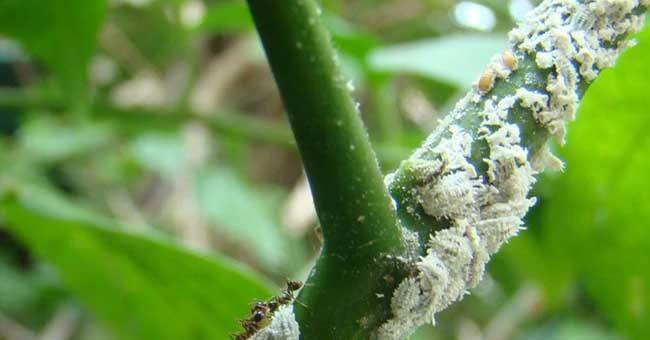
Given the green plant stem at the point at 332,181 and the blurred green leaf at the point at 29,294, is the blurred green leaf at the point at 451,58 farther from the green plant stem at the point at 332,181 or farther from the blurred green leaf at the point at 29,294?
the blurred green leaf at the point at 29,294

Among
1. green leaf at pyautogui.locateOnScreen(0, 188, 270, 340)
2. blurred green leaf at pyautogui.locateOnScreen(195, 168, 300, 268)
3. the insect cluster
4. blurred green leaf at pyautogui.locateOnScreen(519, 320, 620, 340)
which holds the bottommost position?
the insect cluster

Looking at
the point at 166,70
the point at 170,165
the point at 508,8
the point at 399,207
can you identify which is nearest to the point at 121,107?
the point at 170,165

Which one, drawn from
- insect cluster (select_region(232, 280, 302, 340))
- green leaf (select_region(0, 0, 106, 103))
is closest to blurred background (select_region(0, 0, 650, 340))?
green leaf (select_region(0, 0, 106, 103))

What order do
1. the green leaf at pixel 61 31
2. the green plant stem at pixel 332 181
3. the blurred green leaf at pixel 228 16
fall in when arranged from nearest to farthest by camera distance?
1. the green plant stem at pixel 332 181
2. the green leaf at pixel 61 31
3. the blurred green leaf at pixel 228 16

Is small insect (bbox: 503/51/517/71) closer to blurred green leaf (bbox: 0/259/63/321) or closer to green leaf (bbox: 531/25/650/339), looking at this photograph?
green leaf (bbox: 531/25/650/339)

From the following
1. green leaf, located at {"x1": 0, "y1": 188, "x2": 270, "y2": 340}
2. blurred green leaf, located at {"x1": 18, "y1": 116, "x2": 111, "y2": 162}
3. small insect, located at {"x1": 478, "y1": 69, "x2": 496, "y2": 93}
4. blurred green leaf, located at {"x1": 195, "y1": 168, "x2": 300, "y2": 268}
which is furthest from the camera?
blurred green leaf, located at {"x1": 18, "y1": 116, "x2": 111, "y2": 162}

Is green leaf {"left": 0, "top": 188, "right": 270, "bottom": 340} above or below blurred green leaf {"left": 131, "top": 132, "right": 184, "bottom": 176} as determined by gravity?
below

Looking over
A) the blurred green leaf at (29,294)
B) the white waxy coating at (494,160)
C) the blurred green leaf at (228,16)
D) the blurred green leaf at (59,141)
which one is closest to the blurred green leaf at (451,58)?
the blurred green leaf at (228,16)

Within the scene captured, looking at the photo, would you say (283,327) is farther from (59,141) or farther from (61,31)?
(59,141)

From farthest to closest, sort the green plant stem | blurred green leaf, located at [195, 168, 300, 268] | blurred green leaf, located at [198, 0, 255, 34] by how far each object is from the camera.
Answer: blurred green leaf, located at [195, 168, 300, 268] < blurred green leaf, located at [198, 0, 255, 34] < the green plant stem
